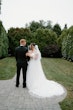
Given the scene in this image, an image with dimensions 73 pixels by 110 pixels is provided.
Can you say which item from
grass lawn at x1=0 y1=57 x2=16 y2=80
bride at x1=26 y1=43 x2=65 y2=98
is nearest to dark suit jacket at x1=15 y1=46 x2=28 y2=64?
bride at x1=26 y1=43 x2=65 y2=98

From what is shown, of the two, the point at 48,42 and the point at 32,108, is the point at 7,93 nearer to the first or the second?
the point at 32,108

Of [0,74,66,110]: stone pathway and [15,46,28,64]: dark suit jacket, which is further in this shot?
[15,46,28,64]: dark suit jacket

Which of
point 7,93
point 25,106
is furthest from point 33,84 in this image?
point 25,106

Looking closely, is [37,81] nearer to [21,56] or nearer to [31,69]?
[31,69]

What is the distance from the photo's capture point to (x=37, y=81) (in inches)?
439

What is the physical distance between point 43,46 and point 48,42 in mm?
1325

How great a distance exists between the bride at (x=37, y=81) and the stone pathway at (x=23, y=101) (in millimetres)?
408

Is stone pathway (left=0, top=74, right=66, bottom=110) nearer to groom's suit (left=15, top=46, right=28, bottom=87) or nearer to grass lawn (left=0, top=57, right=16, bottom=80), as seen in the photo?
groom's suit (left=15, top=46, right=28, bottom=87)

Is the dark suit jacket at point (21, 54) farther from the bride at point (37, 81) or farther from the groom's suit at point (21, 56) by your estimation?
the bride at point (37, 81)

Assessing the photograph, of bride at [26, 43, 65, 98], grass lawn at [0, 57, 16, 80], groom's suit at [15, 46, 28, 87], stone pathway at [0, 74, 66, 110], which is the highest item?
groom's suit at [15, 46, 28, 87]

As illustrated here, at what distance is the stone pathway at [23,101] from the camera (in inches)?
314

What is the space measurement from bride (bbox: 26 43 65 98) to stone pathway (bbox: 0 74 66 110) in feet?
1.34

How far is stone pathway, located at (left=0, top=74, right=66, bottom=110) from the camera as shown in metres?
7.98

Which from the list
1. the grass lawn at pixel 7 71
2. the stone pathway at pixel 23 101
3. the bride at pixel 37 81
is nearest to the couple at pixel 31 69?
the bride at pixel 37 81
